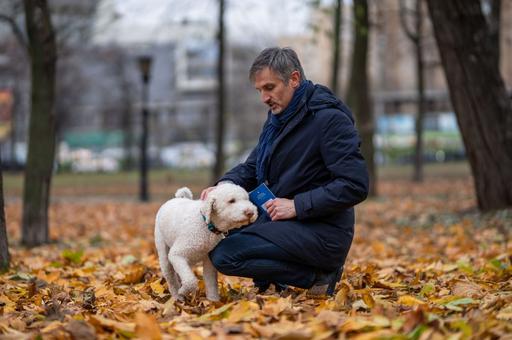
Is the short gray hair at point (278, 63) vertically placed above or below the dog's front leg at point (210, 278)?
above

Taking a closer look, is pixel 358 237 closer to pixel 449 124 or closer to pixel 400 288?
pixel 400 288

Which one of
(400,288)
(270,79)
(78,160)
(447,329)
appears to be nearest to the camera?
(447,329)

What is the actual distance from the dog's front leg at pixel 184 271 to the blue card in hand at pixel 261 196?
23.7 inches

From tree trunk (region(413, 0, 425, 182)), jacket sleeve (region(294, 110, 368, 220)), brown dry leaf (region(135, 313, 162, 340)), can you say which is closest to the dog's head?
jacket sleeve (region(294, 110, 368, 220))

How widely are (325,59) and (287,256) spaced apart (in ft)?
231

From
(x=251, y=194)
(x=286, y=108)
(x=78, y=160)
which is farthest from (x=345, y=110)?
(x=78, y=160)

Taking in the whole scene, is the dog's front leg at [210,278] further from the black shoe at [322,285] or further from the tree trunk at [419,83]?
the tree trunk at [419,83]

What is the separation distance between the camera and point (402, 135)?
213 feet

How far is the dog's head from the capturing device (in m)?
5.35

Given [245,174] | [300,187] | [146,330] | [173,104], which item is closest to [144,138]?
[245,174]

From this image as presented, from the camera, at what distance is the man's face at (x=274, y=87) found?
552cm

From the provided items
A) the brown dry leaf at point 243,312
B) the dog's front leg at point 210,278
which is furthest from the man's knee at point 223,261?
the brown dry leaf at point 243,312

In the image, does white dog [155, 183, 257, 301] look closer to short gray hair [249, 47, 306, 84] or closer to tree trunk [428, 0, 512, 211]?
short gray hair [249, 47, 306, 84]

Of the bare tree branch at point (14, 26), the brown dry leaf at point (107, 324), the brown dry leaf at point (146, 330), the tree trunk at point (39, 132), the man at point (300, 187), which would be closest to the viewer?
the brown dry leaf at point (146, 330)
